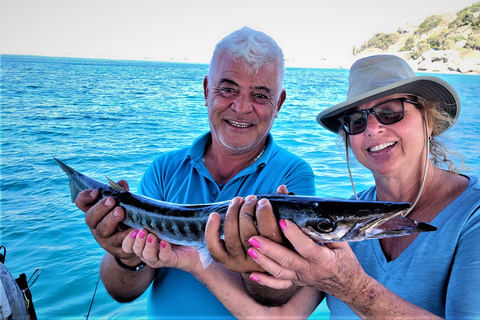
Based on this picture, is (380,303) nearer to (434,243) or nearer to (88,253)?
(434,243)

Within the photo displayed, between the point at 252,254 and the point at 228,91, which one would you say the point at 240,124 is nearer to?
the point at 228,91

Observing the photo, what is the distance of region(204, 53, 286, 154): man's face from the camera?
3070 millimetres

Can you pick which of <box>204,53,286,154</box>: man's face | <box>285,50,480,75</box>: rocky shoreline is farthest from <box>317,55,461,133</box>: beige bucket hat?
<box>285,50,480,75</box>: rocky shoreline

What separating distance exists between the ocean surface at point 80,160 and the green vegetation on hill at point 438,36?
77450mm

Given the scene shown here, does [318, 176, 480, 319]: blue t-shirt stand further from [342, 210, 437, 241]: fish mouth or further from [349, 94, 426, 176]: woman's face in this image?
[342, 210, 437, 241]: fish mouth

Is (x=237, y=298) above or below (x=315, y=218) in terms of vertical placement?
below

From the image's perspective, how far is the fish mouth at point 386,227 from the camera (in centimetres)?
170

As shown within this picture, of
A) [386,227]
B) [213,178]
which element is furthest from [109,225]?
[386,227]

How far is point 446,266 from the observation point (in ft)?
6.93

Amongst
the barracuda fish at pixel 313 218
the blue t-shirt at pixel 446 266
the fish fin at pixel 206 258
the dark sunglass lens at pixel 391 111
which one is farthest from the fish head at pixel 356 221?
the dark sunglass lens at pixel 391 111

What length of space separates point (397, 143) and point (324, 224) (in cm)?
102

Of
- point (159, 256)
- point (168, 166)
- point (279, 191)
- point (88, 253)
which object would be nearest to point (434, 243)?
point (279, 191)

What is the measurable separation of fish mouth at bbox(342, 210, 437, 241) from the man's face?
4.93ft

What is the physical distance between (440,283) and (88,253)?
6.81m
